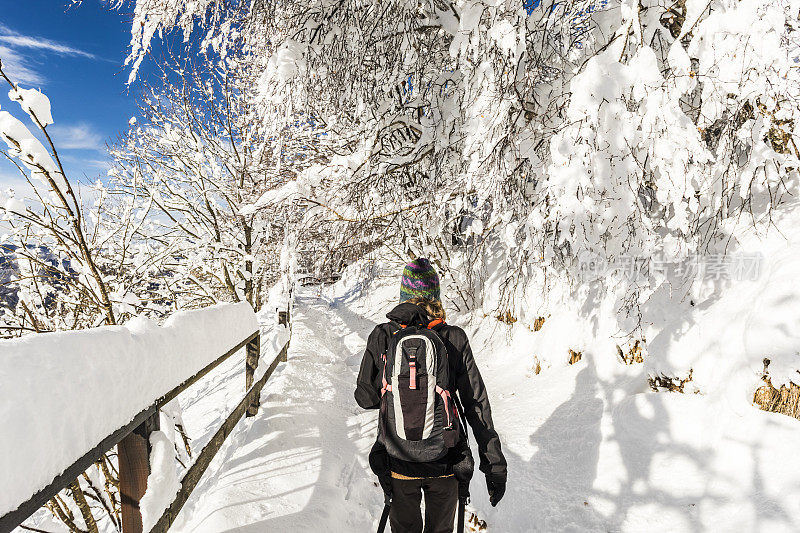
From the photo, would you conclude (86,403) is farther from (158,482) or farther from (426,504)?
(426,504)

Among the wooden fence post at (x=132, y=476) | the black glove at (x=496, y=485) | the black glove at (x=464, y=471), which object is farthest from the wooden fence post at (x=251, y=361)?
the black glove at (x=496, y=485)

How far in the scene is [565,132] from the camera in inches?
98.0

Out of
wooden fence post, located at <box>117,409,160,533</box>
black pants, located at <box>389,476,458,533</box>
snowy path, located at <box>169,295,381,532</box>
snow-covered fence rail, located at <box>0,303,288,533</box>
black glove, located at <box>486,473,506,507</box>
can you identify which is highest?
snow-covered fence rail, located at <box>0,303,288,533</box>

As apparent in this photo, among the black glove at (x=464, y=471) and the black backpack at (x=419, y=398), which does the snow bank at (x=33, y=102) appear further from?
the black glove at (x=464, y=471)

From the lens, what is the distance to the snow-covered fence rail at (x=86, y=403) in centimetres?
106

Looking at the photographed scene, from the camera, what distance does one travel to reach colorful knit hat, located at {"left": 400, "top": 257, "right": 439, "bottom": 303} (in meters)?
2.21

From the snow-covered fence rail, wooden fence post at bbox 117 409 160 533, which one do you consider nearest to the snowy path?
the snow-covered fence rail

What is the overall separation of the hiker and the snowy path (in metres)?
0.95

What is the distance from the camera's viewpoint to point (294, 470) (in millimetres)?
3184

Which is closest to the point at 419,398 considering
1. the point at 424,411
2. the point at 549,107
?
the point at 424,411

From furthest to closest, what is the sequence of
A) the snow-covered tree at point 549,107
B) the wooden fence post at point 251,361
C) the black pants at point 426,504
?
the wooden fence post at point 251,361, the snow-covered tree at point 549,107, the black pants at point 426,504

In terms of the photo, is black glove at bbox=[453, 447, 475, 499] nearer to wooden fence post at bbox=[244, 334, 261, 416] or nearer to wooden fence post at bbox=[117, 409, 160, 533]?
wooden fence post at bbox=[117, 409, 160, 533]

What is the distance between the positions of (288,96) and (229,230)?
24.6 ft

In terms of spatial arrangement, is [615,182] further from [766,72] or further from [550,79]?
[550,79]
